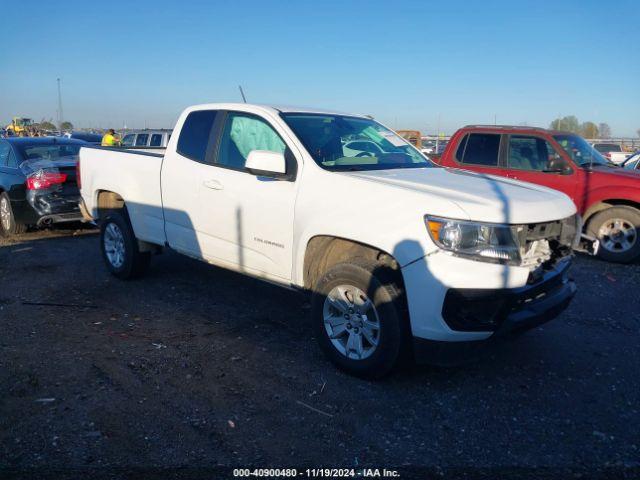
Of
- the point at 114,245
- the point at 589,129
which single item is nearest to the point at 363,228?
the point at 114,245

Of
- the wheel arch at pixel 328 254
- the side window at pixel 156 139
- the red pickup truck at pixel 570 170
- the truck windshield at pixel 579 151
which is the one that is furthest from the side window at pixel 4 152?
the truck windshield at pixel 579 151

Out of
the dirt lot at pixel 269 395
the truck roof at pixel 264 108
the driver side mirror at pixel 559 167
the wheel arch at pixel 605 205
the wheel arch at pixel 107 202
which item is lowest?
the dirt lot at pixel 269 395

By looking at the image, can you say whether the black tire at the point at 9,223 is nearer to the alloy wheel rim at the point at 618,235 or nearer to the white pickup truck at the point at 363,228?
the white pickup truck at the point at 363,228

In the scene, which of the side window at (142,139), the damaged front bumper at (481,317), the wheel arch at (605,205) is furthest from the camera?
the side window at (142,139)

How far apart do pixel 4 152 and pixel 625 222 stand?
9.97 m

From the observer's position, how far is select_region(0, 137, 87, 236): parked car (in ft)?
26.9

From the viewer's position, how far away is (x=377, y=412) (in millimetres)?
3395

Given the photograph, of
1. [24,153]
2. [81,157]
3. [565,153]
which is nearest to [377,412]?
[81,157]

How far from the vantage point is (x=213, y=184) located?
4.75 metres

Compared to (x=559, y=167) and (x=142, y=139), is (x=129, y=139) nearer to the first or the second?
(x=142, y=139)

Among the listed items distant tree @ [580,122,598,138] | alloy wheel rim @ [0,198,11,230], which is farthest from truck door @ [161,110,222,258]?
distant tree @ [580,122,598,138]

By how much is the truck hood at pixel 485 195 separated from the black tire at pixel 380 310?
0.56 metres

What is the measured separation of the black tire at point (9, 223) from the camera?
27.8 feet

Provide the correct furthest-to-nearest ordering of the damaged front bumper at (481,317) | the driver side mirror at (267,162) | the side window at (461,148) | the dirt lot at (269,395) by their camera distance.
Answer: the side window at (461,148), the driver side mirror at (267,162), the damaged front bumper at (481,317), the dirt lot at (269,395)
